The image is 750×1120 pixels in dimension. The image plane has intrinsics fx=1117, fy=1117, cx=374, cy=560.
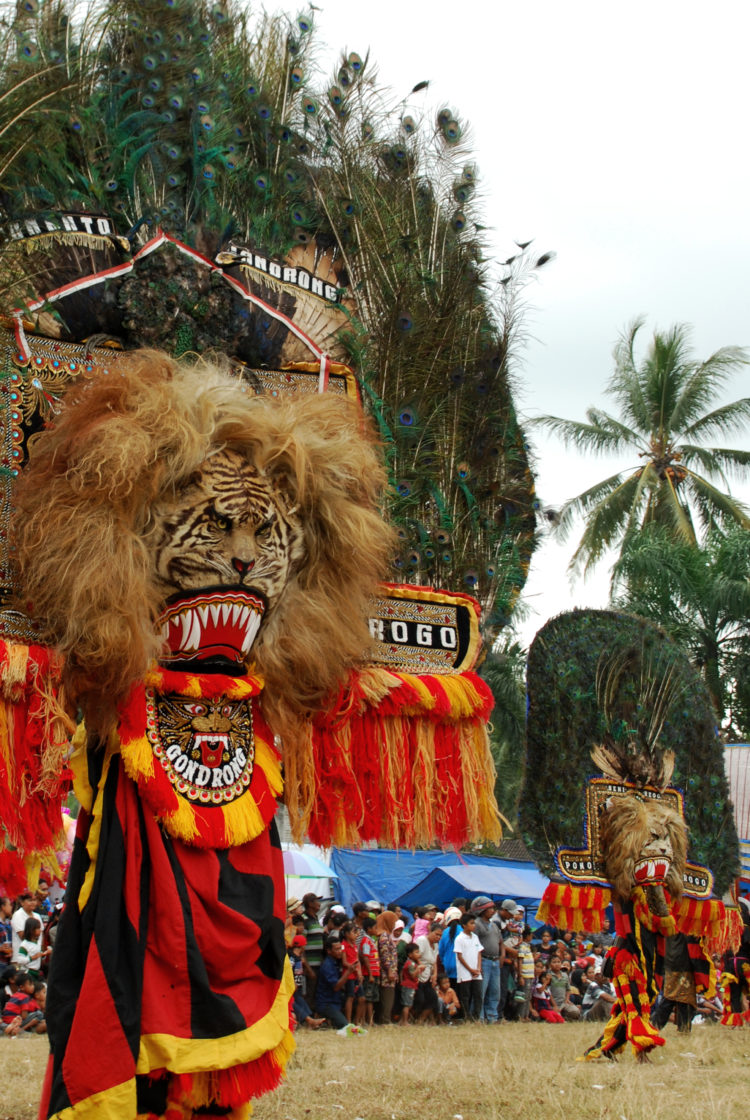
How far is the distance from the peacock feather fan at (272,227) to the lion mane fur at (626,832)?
8.90ft

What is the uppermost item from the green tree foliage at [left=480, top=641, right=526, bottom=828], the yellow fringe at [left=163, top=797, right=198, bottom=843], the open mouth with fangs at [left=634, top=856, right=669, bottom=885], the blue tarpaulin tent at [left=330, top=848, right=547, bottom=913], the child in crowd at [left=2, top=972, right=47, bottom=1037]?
the green tree foliage at [left=480, top=641, right=526, bottom=828]

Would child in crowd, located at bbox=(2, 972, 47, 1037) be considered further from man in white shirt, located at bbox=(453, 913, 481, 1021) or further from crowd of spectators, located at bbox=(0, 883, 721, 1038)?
man in white shirt, located at bbox=(453, 913, 481, 1021)

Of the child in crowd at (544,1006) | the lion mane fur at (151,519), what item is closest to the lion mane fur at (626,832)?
the lion mane fur at (151,519)

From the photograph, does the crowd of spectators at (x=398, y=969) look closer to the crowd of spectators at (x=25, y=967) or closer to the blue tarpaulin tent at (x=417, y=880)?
the crowd of spectators at (x=25, y=967)

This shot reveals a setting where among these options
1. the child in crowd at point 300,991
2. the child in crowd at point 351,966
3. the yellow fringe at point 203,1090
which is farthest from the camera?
the child in crowd at point 351,966

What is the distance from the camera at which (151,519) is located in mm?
3568

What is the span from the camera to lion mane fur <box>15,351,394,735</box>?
11.0 feet

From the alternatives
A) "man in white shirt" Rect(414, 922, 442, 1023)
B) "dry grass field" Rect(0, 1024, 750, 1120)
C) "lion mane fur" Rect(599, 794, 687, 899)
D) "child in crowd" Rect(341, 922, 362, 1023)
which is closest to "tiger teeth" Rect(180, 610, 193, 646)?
"dry grass field" Rect(0, 1024, 750, 1120)

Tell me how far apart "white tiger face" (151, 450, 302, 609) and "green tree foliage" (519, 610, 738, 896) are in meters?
3.39

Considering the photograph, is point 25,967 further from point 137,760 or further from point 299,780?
point 137,760

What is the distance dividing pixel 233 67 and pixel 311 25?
536mm

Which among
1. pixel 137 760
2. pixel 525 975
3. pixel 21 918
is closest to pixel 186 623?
pixel 137 760

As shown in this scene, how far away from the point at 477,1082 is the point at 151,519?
4.14m

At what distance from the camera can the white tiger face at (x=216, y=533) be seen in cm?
355
